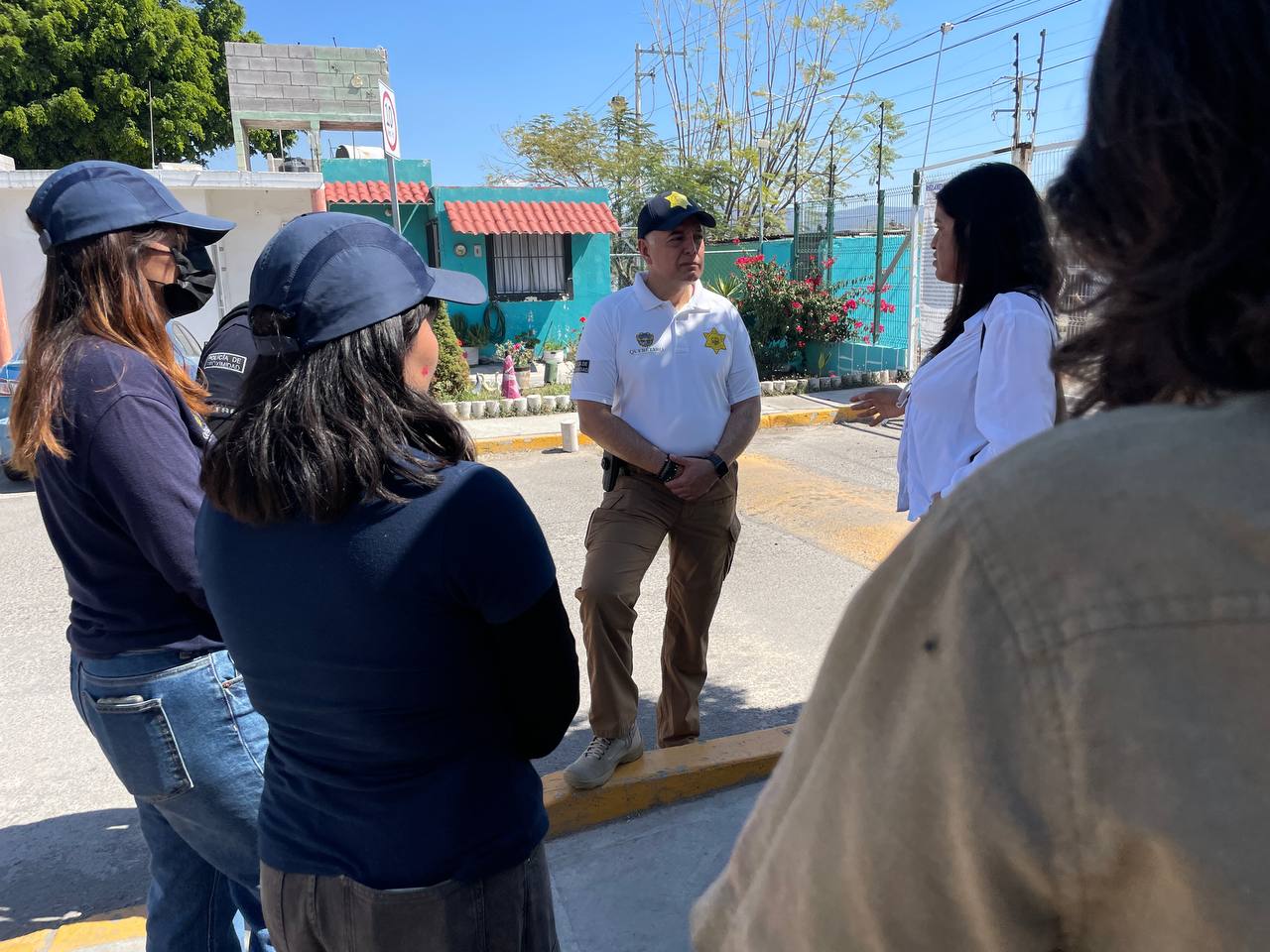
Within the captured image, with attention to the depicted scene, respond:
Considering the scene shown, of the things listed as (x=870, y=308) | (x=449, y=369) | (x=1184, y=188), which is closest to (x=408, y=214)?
(x=449, y=369)

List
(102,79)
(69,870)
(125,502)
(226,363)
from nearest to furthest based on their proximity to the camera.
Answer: (125,502) < (226,363) < (69,870) < (102,79)

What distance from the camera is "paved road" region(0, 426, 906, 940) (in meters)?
3.18

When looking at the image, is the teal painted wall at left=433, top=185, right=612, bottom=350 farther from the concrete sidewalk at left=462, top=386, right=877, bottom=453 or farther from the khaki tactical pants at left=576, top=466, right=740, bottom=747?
the khaki tactical pants at left=576, top=466, right=740, bottom=747

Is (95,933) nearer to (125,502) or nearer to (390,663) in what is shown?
(125,502)

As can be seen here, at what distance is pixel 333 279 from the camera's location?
4.89ft

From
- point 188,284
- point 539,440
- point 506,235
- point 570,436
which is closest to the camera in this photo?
point 188,284

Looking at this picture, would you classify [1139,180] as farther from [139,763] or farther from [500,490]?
[139,763]

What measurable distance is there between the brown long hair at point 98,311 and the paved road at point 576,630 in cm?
110

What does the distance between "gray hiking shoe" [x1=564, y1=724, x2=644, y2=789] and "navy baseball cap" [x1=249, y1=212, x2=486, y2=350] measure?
213cm

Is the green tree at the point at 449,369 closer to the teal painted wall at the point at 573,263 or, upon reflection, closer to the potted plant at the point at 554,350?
the potted plant at the point at 554,350

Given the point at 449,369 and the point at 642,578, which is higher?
the point at 449,369

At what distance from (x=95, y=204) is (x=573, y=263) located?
50.3ft

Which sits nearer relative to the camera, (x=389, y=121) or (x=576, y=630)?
(x=576, y=630)

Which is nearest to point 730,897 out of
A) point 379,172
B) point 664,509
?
point 664,509
